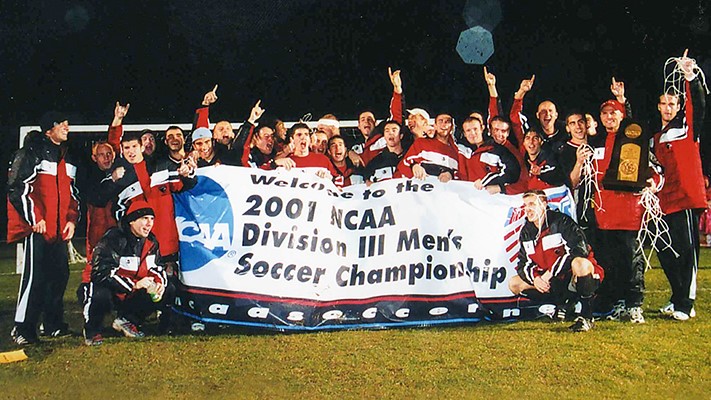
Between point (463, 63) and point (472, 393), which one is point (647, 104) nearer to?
point (463, 63)

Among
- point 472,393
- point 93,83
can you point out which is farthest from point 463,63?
point 472,393

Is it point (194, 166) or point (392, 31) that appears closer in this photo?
point (194, 166)

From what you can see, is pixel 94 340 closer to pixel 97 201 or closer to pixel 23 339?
pixel 23 339

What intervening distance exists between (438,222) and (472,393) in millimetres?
1944

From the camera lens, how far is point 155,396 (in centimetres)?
399

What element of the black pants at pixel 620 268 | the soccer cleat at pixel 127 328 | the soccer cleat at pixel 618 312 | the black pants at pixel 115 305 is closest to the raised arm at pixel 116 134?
the black pants at pixel 115 305

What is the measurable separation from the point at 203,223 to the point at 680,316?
4126mm

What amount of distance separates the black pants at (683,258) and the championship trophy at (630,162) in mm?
479

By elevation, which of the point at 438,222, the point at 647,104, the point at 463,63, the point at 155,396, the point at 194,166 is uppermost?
the point at 463,63

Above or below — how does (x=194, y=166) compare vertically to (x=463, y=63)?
below

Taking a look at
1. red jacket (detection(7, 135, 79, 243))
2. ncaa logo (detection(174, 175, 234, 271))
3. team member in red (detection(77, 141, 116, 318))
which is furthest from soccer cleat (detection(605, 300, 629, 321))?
red jacket (detection(7, 135, 79, 243))

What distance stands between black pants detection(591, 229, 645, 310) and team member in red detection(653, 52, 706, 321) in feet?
1.16

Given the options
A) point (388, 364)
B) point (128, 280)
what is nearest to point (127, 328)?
point (128, 280)

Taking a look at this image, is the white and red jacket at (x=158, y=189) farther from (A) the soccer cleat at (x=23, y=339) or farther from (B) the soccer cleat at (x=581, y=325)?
(B) the soccer cleat at (x=581, y=325)
